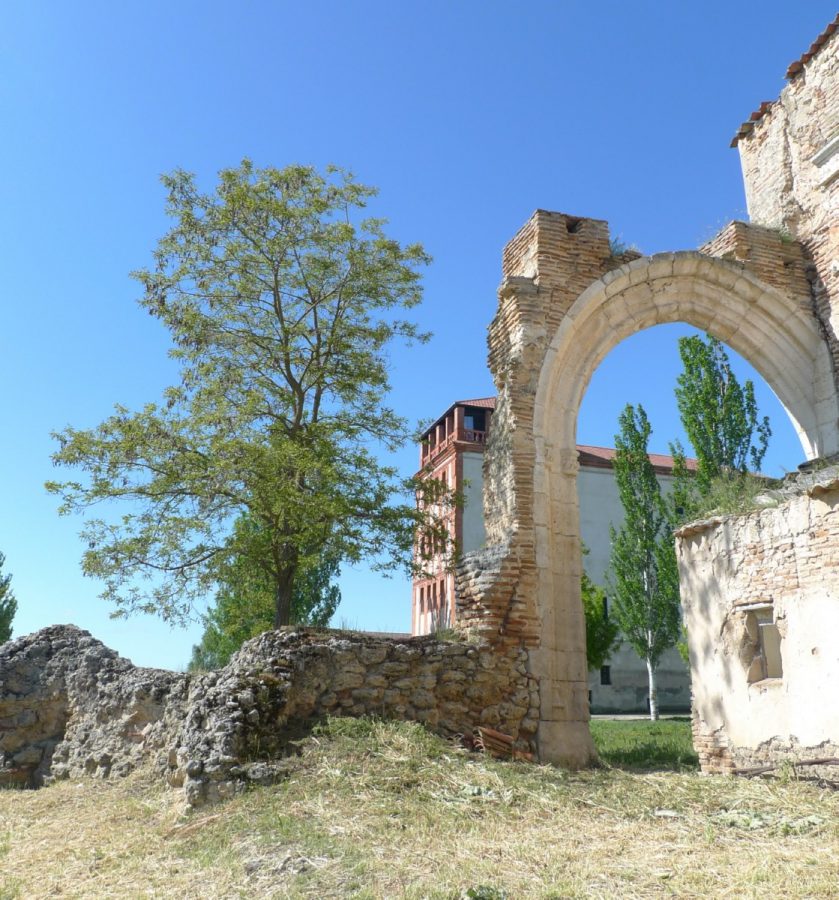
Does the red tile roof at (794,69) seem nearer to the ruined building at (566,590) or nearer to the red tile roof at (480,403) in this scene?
the ruined building at (566,590)

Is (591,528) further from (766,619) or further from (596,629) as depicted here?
(766,619)

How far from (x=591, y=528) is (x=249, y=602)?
19.5 meters

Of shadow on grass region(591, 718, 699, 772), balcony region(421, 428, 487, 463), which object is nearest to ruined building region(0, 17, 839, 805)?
shadow on grass region(591, 718, 699, 772)

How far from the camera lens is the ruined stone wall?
6.52m

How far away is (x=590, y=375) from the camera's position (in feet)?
29.8

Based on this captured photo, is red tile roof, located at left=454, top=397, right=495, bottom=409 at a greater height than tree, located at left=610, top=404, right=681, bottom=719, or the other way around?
red tile roof, located at left=454, top=397, right=495, bottom=409

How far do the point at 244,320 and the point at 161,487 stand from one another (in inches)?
109

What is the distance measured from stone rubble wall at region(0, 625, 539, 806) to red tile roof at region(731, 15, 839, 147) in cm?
863

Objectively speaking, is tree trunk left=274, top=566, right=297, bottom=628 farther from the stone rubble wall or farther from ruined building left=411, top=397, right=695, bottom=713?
ruined building left=411, top=397, right=695, bottom=713

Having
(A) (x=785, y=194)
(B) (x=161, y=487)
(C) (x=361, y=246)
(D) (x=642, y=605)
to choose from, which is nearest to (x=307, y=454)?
(B) (x=161, y=487)

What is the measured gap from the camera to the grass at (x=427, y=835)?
137 inches

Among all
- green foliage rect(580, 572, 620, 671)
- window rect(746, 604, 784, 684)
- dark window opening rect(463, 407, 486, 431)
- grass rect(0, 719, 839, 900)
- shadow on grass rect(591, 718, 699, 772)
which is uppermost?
dark window opening rect(463, 407, 486, 431)

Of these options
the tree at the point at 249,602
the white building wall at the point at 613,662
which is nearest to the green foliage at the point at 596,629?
the white building wall at the point at 613,662

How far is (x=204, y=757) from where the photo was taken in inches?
215
